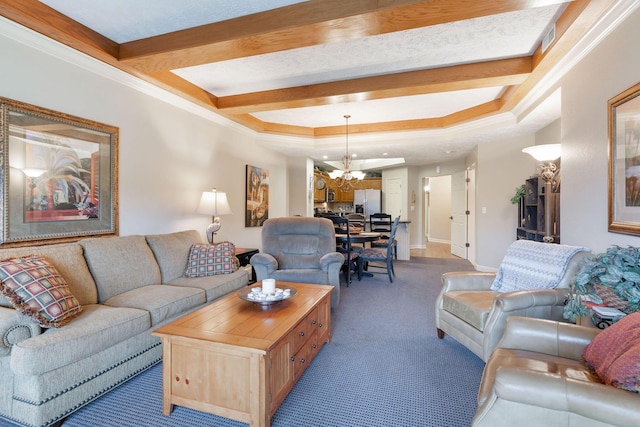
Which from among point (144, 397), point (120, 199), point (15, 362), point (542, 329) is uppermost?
point (120, 199)

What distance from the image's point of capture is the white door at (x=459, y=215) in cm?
691

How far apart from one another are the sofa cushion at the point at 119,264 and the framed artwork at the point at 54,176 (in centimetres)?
27

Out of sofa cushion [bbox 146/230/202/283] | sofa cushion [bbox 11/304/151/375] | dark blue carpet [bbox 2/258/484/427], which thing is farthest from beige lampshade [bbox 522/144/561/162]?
sofa cushion [bbox 11/304/151/375]

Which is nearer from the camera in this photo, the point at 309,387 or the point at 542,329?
the point at 542,329

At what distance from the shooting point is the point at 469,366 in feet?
7.11

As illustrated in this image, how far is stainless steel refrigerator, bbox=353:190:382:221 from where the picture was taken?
9.16m

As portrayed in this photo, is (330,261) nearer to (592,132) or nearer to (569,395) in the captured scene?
(569,395)

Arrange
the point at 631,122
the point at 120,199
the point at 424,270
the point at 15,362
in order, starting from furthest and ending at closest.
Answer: the point at 424,270
the point at 120,199
the point at 631,122
the point at 15,362

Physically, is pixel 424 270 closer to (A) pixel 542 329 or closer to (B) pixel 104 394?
(A) pixel 542 329

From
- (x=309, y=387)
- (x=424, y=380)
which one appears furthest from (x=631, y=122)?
(x=309, y=387)

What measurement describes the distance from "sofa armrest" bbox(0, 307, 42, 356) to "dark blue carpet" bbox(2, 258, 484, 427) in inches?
20.2

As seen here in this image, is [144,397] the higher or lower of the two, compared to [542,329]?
lower

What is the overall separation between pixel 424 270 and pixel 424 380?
3.76 metres

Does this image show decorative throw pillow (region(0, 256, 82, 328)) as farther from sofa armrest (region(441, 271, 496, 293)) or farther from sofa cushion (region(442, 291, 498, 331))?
sofa armrest (region(441, 271, 496, 293))
